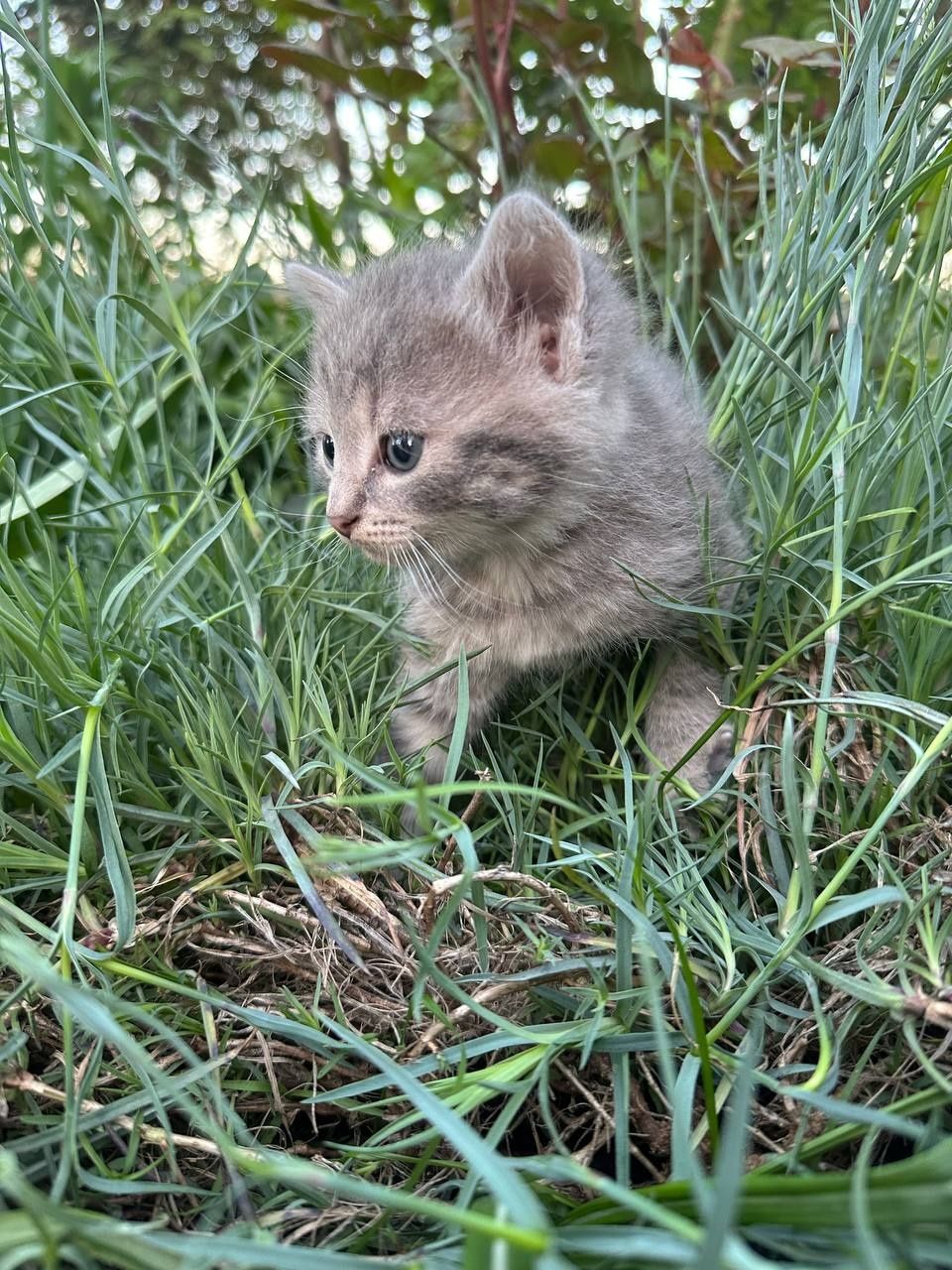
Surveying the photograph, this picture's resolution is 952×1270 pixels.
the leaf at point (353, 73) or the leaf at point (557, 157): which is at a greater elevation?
the leaf at point (353, 73)

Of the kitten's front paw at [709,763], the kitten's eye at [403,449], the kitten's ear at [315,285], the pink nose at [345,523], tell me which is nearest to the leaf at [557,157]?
the kitten's ear at [315,285]

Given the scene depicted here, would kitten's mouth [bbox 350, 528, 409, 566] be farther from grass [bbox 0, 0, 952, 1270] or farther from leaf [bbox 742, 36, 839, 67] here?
leaf [bbox 742, 36, 839, 67]

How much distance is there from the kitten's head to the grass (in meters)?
0.23

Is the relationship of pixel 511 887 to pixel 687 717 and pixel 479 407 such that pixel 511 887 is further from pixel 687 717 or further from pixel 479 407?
pixel 479 407

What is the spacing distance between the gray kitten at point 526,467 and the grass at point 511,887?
0.34ft

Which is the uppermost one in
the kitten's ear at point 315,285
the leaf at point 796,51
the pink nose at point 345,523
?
the leaf at point 796,51

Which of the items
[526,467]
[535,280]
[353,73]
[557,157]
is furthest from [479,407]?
[353,73]

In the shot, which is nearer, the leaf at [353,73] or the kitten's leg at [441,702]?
the kitten's leg at [441,702]

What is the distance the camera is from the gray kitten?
144 centimetres

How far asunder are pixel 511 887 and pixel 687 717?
16.5 inches

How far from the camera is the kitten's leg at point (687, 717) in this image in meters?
1.50

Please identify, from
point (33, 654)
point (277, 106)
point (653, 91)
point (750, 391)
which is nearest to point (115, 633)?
point (33, 654)

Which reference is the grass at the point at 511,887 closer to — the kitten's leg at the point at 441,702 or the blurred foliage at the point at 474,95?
the kitten's leg at the point at 441,702

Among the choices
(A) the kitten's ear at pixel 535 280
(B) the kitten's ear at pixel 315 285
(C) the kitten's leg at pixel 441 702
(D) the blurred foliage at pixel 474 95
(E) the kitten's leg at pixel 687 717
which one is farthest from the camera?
(D) the blurred foliage at pixel 474 95
